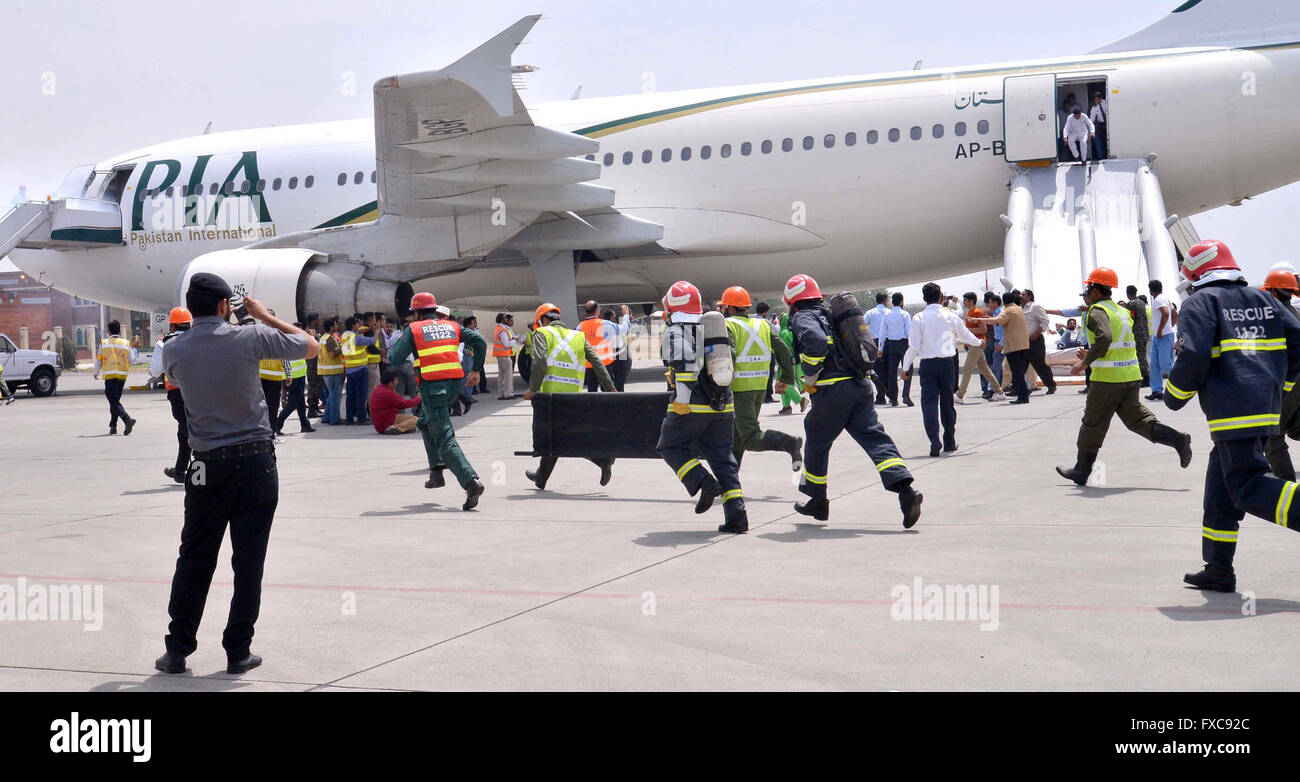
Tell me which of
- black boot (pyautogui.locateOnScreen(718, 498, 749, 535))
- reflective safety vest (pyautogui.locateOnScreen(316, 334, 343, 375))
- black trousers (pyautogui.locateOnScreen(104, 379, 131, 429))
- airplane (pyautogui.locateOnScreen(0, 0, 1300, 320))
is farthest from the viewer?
airplane (pyautogui.locateOnScreen(0, 0, 1300, 320))

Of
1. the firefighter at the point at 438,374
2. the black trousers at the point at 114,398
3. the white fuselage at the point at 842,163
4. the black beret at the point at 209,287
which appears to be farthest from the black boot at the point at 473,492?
the white fuselage at the point at 842,163

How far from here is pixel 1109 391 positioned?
10031mm

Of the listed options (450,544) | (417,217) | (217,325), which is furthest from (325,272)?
(217,325)

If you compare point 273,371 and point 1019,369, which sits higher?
point 273,371

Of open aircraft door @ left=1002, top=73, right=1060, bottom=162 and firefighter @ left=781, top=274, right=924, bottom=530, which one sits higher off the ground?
open aircraft door @ left=1002, top=73, right=1060, bottom=162

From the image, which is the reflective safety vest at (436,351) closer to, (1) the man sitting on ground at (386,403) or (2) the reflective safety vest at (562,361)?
(2) the reflective safety vest at (562,361)

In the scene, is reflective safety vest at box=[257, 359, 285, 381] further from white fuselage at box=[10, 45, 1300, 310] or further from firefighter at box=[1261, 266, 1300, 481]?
firefighter at box=[1261, 266, 1300, 481]

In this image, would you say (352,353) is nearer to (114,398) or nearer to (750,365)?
(114,398)

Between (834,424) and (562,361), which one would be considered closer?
(834,424)

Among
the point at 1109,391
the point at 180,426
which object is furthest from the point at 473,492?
the point at 1109,391

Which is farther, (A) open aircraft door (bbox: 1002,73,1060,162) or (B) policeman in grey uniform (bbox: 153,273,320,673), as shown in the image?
(A) open aircraft door (bbox: 1002,73,1060,162)

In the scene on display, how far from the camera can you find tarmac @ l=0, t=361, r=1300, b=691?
4.95 metres

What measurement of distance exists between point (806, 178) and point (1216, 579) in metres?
15.9

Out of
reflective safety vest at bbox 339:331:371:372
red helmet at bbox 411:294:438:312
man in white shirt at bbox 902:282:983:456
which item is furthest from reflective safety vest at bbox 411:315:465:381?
reflective safety vest at bbox 339:331:371:372
